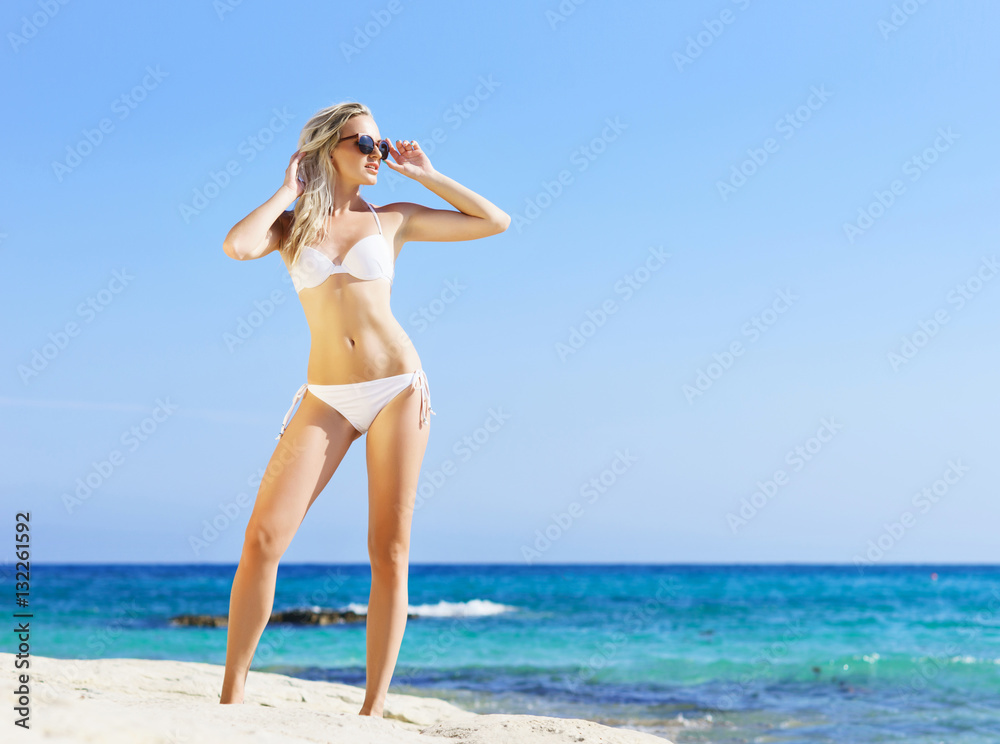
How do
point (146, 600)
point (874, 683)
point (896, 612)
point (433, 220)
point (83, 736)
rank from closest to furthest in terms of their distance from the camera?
point (83, 736), point (433, 220), point (874, 683), point (896, 612), point (146, 600)

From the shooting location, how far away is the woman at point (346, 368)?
148 inches

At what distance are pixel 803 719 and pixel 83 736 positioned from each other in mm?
8345

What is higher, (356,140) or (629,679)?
(356,140)

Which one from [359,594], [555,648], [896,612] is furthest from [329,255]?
[359,594]

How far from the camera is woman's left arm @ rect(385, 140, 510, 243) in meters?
4.23

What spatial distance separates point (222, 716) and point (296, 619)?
770 inches

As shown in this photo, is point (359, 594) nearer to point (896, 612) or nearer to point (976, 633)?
point (896, 612)

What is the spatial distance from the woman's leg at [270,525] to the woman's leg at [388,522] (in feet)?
0.77

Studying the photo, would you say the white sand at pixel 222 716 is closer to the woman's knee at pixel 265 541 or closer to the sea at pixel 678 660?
the woman's knee at pixel 265 541

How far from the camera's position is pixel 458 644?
1608cm

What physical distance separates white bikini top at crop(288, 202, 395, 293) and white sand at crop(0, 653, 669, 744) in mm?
1817

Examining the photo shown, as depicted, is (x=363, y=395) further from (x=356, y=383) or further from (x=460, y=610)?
(x=460, y=610)

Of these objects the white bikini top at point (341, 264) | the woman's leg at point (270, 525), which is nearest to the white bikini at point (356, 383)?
the white bikini top at point (341, 264)

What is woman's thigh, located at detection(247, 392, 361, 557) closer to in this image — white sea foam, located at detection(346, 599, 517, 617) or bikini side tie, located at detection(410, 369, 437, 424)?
bikini side tie, located at detection(410, 369, 437, 424)
